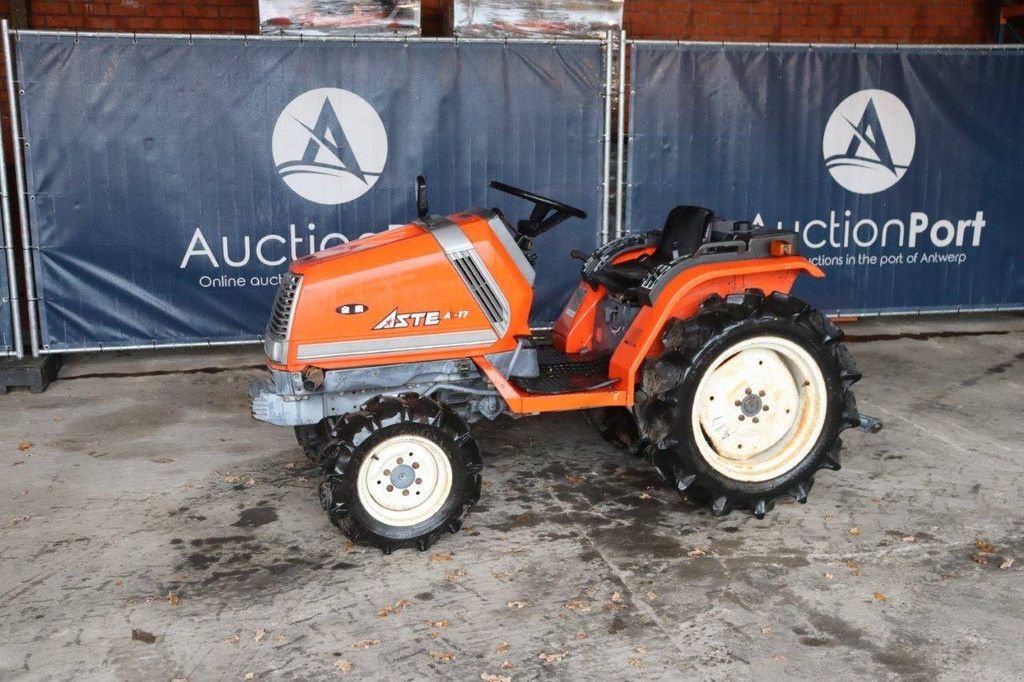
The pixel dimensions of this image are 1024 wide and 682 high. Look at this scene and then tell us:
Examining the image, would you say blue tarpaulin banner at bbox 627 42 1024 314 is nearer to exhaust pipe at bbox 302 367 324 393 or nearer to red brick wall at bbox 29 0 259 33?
red brick wall at bbox 29 0 259 33

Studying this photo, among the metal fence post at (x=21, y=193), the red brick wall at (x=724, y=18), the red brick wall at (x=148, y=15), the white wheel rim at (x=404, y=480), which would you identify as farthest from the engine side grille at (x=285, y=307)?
the red brick wall at (x=148, y=15)

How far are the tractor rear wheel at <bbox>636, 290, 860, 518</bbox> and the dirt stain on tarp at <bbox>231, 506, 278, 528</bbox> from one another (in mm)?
1704

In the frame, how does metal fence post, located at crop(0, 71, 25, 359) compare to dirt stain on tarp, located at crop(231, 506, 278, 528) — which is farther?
metal fence post, located at crop(0, 71, 25, 359)

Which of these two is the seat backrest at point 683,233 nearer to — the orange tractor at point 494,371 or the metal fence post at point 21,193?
the orange tractor at point 494,371

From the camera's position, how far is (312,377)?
424 centimetres

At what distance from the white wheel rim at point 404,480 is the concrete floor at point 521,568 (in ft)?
0.57

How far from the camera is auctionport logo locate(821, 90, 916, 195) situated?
772cm

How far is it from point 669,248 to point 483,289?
1198 millimetres

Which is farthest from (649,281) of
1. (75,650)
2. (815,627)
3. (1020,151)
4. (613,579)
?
(1020,151)

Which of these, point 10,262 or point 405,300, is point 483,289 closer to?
point 405,300

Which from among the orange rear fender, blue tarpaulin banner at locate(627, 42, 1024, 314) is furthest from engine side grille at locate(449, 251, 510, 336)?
blue tarpaulin banner at locate(627, 42, 1024, 314)

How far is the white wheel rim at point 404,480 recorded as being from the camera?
411cm

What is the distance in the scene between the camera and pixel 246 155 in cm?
695

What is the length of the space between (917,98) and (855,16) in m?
2.16
